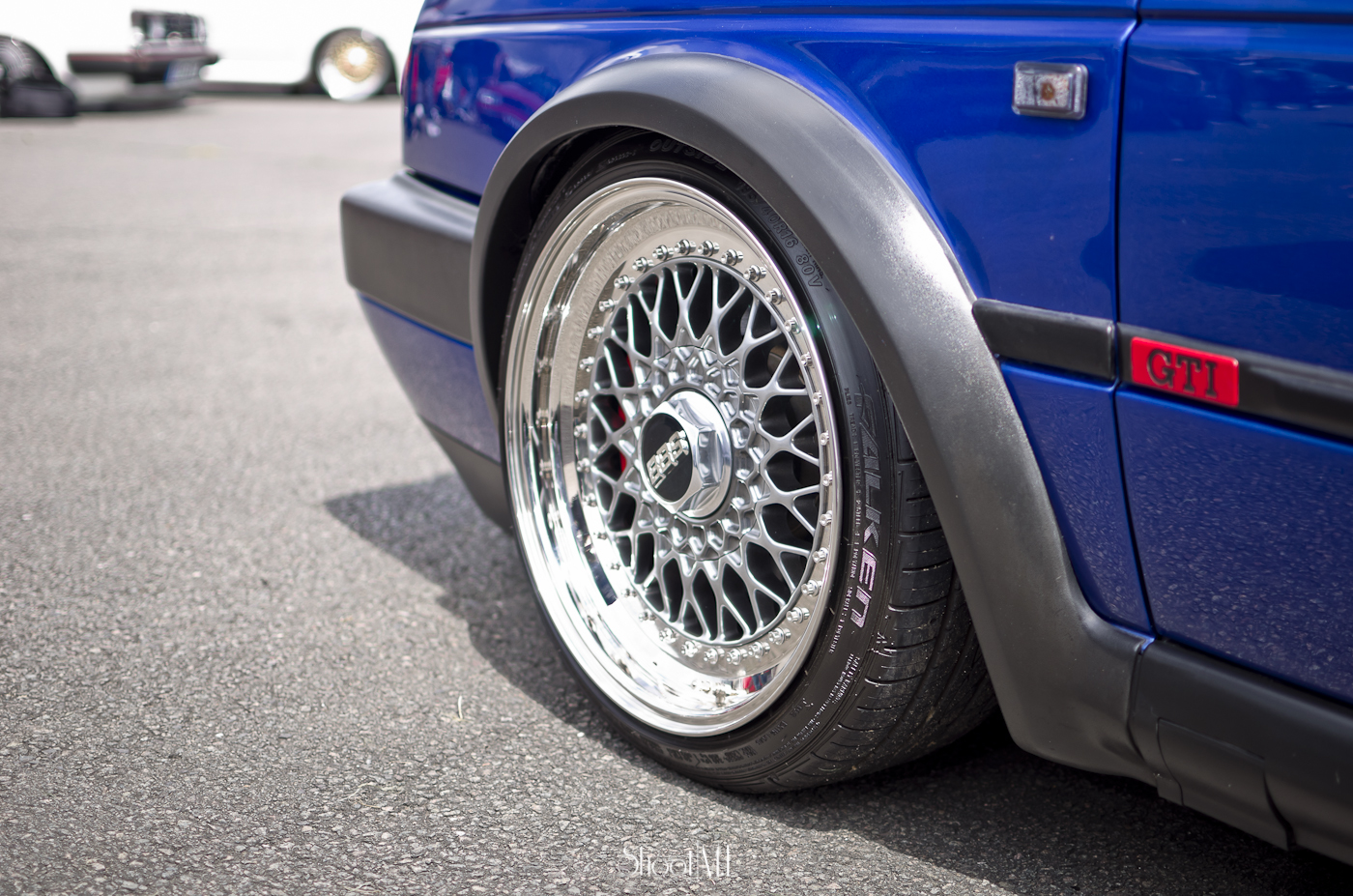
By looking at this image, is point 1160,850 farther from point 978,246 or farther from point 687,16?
point 687,16

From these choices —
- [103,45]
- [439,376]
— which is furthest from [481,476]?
[103,45]

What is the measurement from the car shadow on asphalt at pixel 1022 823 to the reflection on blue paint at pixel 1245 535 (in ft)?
1.74

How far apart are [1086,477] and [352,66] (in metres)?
12.3

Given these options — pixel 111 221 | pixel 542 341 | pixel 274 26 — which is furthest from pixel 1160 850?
pixel 274 26

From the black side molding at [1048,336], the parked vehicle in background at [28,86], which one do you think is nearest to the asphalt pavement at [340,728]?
the black side molding at [1048,336]

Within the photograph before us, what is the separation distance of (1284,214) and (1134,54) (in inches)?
8.5

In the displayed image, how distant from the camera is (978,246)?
1.33 meters

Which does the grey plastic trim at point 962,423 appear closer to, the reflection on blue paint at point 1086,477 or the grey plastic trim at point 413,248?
the reflection on blue paint at point 1086,477

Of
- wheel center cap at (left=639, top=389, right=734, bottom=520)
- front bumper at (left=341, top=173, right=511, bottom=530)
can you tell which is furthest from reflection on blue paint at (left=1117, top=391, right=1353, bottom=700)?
front bumper at (left=341, top=173, right=511, bottom=530)

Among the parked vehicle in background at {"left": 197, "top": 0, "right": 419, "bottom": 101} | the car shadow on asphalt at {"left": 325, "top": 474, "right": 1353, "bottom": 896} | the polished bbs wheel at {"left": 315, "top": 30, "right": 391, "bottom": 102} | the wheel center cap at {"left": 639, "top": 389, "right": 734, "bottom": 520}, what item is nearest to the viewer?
the car shadow on asphalt at {"left": 325, "top": 474, "right": 1353, "bottom": 896}

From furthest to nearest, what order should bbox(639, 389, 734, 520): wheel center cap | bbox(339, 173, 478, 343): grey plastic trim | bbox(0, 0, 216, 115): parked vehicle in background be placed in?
1. bbox(0, 0, 216, 115): parked vehicle in background
2. bbox(339, 173, 478, 343): grey plastic trim
3. bbox(639, 389, 734, 520): wheel center cap

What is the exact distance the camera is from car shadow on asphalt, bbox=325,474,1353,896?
1630 millimetres

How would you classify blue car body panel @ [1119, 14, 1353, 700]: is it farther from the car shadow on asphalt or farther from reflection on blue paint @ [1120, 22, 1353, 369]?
the car shadow on asphalt

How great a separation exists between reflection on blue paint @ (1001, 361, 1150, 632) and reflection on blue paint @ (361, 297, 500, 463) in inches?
48.0
